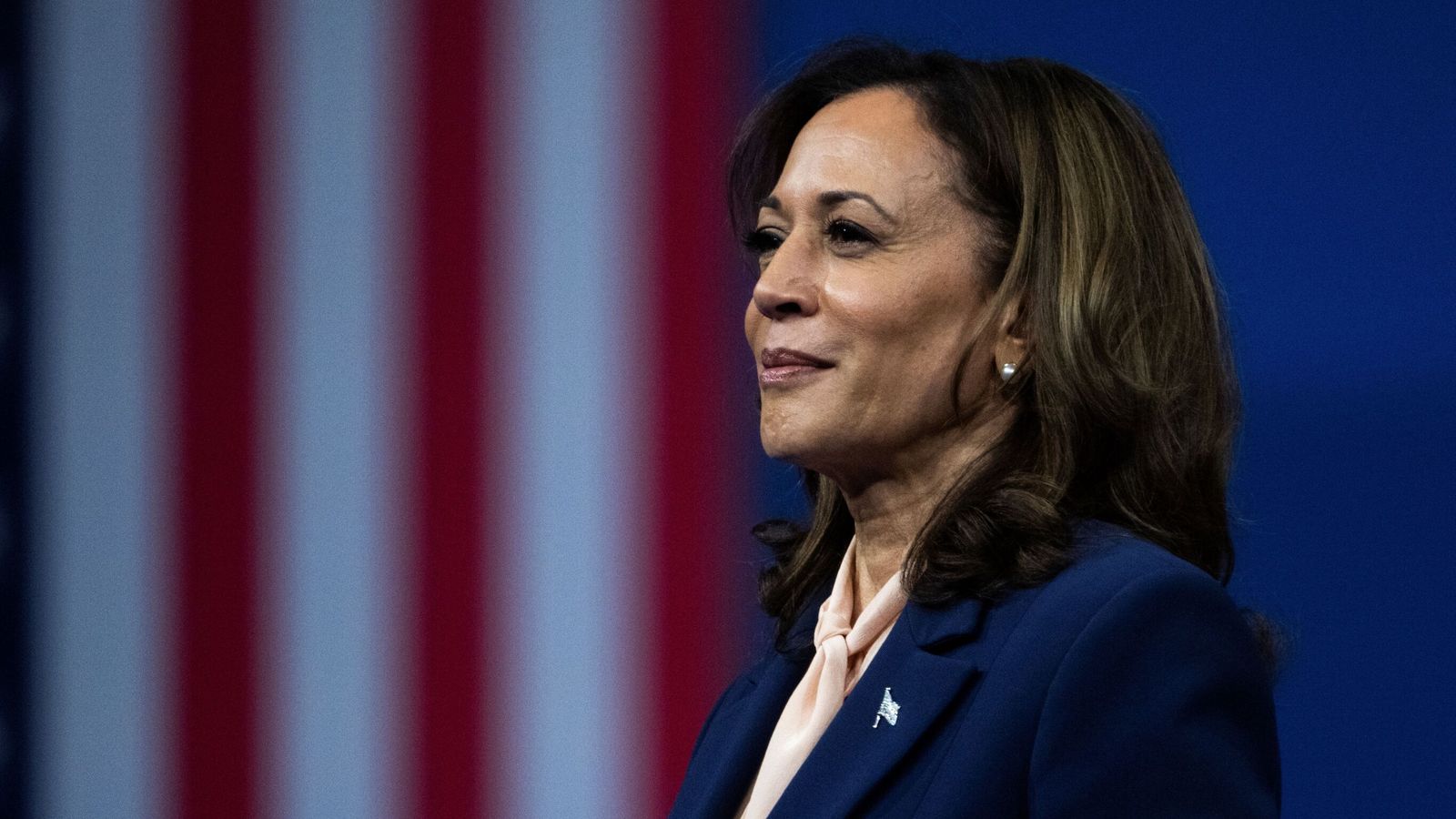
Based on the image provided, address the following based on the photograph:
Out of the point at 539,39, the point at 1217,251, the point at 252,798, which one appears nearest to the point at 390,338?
the point at 539,39

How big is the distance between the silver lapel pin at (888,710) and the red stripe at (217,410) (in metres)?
1.70

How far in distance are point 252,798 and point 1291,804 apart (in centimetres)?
165

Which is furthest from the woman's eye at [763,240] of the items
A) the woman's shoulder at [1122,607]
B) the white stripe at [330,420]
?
the white stripe at [330,420]

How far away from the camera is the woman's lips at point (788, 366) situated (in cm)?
150

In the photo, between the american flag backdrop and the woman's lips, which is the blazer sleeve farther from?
the american flag backdrop

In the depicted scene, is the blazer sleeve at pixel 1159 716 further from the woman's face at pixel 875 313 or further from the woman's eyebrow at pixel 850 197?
the woman's eyebrow at pixel 850 197

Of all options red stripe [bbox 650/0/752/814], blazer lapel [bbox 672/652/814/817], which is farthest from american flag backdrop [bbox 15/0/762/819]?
blazer lapel [bbox 672/652/814/817]

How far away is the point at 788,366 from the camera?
151cm

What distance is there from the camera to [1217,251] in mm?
2262

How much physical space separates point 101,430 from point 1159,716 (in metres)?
2.15

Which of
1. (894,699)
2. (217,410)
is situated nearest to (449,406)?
(217,410)

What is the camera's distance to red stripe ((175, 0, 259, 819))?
274 cm

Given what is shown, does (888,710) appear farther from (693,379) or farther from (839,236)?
(693,379)

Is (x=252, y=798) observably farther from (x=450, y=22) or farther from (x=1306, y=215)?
(x=1306, y=215)
